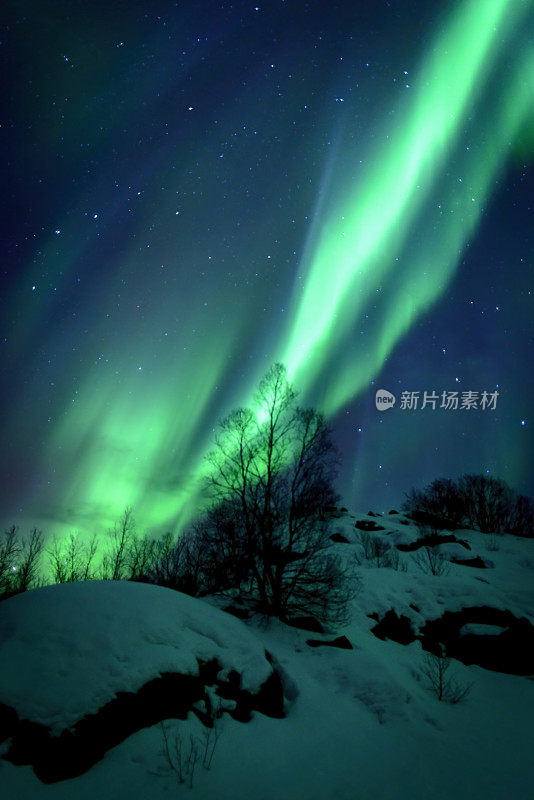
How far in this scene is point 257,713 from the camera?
7.73 metres

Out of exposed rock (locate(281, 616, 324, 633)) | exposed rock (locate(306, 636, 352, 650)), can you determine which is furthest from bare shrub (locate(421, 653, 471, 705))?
exposed rock (locate(281, 616, 324, 633))

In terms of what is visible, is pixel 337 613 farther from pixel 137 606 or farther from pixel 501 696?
pixel 137 606

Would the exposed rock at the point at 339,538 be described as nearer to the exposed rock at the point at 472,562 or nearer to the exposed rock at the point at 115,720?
the exposed rock at the point at 472,562

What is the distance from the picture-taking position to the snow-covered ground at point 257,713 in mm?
5742

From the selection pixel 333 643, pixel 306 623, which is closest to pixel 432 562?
pixel 306 623

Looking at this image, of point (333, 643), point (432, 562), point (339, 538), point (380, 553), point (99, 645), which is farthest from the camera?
point (339, 538)

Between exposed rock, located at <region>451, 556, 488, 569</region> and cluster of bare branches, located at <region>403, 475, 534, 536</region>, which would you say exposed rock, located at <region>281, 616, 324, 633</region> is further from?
cluster of bare branches, located at <region>403, 475, 534, 536</region>

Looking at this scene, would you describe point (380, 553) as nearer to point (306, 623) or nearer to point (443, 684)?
point (443, 684)

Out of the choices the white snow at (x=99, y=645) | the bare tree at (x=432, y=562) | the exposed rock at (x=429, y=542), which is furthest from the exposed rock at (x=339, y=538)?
the white snow at (x=99, y=645)

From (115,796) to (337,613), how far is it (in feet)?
32.6

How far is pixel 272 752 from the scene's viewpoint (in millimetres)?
6875

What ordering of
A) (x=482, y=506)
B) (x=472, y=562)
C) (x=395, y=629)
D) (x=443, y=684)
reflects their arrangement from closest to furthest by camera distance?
(x=443, y=684), (x=395, y=629), (x=472, y=562), (x=482, y=506)

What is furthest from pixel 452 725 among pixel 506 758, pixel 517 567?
pixel 517 567

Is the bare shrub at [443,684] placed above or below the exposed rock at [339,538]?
below
